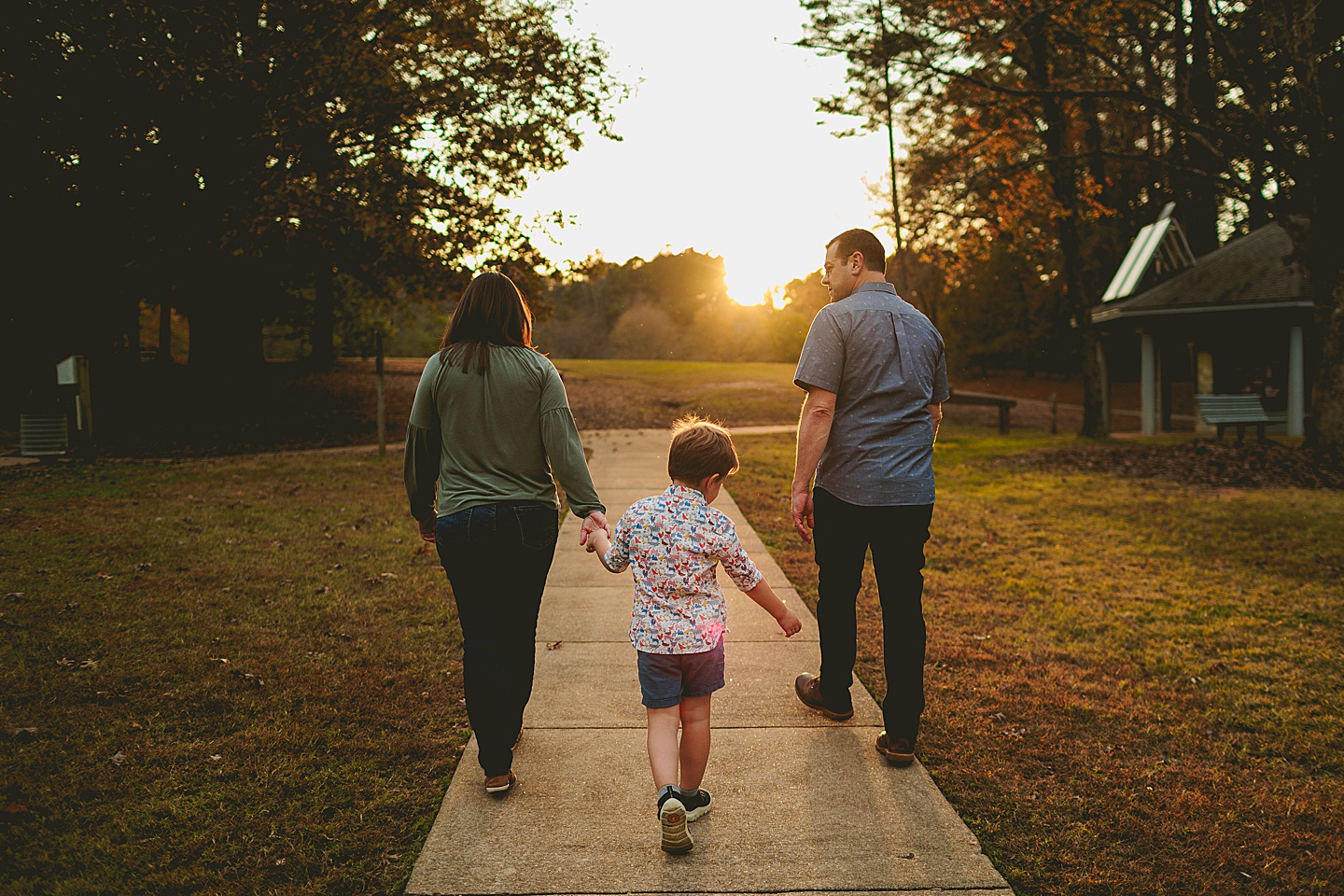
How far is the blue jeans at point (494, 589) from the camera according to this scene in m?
3.36

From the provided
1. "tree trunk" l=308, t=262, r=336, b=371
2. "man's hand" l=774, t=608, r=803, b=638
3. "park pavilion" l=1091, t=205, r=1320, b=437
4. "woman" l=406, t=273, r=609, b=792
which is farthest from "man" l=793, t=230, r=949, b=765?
A: "tree trunk" l=308, t=262, r=336, b=371

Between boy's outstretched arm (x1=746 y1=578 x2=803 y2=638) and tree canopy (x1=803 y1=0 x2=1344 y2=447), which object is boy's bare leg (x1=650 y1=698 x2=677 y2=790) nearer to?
boy's outstretched arm (x1=746 y1=578 x2=803 y2=638)

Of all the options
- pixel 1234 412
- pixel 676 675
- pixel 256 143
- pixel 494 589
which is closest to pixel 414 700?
pixel 494 589

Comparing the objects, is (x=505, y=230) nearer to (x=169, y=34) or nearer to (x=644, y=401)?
(x=169, y=34)

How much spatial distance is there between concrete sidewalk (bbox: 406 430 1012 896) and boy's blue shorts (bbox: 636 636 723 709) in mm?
523

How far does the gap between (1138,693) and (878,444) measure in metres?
2.33

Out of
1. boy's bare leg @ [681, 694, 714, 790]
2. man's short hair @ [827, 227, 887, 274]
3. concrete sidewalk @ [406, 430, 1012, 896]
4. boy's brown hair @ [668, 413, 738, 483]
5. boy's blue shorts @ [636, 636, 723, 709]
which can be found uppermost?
man's short hair @ [827, 227, 887, 274]

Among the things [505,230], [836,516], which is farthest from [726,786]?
[505,230]

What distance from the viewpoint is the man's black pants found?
3689 millimetres

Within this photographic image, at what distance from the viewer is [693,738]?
126 inches

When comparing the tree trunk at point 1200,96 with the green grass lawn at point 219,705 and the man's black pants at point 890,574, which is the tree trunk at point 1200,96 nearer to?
the man's black pants at point 890,574

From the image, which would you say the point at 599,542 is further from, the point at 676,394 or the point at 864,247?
the point at 676,394

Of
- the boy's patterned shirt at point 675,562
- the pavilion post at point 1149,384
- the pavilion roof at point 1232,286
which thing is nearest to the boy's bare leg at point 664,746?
the boy's patterned shirt at point 675,562

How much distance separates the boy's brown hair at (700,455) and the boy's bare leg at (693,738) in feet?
2.47
